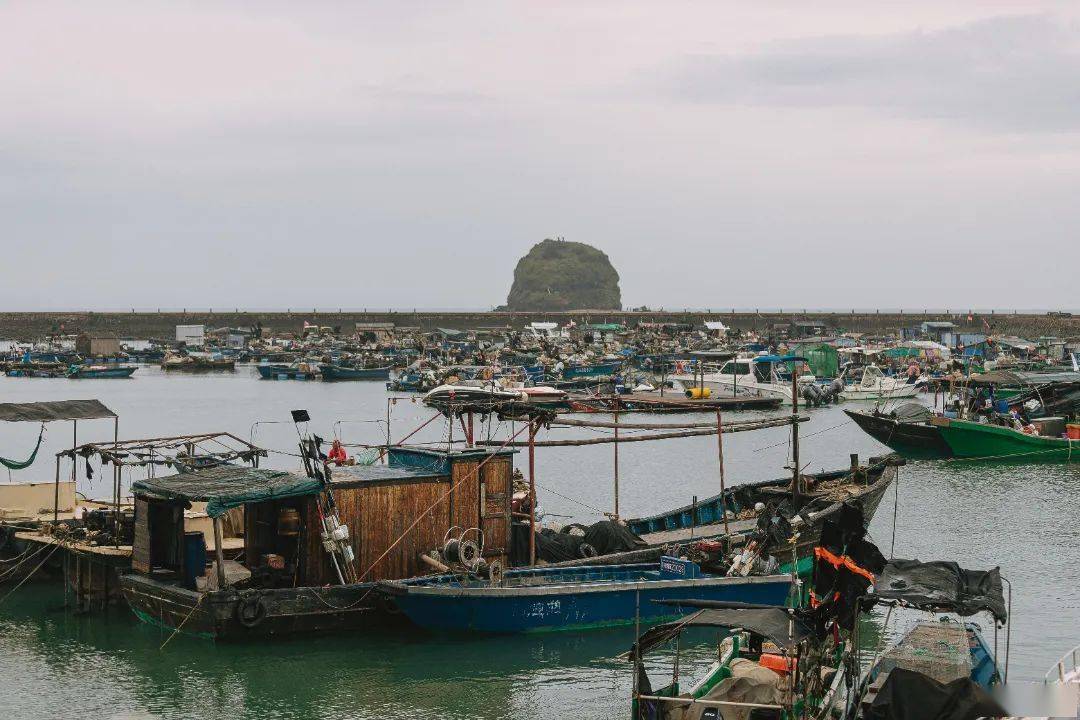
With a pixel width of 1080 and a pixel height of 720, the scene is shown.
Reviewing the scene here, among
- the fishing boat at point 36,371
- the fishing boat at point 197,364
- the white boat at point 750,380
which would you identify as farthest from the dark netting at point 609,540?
the fishing boat at point 197,364

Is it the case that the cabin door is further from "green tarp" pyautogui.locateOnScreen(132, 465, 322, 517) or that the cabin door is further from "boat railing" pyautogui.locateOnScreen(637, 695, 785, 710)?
"boat railing" pyautogui.locateOnScreen(637, 695, 785, 710)

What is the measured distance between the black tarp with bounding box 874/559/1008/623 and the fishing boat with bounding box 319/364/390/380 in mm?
80631

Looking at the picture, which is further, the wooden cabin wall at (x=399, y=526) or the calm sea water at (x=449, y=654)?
the wooden cabin wall at (x=399, y=526)

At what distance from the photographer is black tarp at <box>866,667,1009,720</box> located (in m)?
12.7

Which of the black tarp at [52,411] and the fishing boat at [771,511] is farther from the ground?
the black tarp at [52,411]

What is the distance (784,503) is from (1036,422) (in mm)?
24979

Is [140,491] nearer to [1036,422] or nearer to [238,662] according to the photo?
[238,662]

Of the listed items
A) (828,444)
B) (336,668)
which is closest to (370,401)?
(828,444)

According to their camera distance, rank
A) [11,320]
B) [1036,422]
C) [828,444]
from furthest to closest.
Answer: [11,320] < [828,444] < [1036,422]

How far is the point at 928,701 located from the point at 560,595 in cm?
817

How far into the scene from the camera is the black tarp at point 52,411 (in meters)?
24.8

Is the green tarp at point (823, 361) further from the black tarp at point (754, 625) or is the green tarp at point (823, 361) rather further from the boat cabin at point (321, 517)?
the black tarp at point (754, 625)

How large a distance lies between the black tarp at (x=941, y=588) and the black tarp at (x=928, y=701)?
5.75ft

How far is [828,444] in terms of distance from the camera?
54.6m
